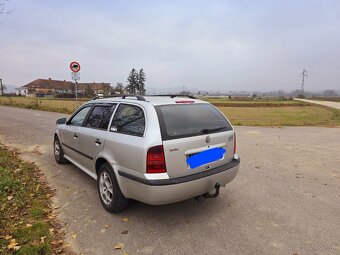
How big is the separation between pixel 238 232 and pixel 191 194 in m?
0.74

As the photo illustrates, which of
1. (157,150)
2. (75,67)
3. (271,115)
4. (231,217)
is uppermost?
(75,67)

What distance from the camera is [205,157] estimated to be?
10.9 ft

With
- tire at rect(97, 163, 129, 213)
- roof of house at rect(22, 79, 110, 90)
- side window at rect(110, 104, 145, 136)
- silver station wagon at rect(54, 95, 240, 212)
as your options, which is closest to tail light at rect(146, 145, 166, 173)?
silver station wagon at rect(54, 95, 240, 212)

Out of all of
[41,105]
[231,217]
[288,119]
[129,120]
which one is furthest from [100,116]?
[41,105]

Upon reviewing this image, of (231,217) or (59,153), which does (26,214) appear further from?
(231,217)

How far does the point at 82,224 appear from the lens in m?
3.33

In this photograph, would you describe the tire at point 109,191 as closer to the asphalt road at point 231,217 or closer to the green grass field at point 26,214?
the asphalt road at point 231,217

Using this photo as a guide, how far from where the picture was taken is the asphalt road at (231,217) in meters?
2.85

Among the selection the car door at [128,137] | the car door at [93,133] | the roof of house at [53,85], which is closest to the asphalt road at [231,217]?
the car door at [93,133]

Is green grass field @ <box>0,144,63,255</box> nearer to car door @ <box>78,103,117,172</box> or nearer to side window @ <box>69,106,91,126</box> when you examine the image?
car door @ <box>78,103,117,172</box>

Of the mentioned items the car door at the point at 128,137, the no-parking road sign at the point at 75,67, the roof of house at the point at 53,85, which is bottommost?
the car door at the point at 128,137

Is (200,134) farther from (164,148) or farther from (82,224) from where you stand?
(82,224)

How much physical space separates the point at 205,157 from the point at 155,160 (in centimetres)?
74

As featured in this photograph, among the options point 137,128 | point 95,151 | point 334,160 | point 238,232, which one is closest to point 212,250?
point 238,232
